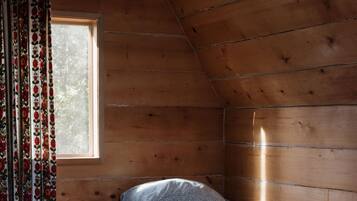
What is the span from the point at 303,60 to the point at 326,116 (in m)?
0.36

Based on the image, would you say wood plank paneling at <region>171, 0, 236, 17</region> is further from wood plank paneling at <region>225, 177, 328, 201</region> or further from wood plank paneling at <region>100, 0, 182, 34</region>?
wood plank paneling at <region>225, 177, 328, 201</region>

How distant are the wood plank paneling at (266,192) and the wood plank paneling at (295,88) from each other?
0.52m

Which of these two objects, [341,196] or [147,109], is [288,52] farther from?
[147,109]

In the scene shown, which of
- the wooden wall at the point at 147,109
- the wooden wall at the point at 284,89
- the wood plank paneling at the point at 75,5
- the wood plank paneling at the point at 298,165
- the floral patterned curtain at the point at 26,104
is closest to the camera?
the wooden wall at the point at 284,89

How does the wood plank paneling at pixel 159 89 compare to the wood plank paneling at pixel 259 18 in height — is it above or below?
below

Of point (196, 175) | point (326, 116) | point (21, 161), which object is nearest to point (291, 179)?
point (326, 116)

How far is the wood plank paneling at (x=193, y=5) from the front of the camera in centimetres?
327

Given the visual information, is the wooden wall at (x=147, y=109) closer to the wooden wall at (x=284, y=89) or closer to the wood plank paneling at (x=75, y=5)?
the wood plank paneling at (x=75, y=5)

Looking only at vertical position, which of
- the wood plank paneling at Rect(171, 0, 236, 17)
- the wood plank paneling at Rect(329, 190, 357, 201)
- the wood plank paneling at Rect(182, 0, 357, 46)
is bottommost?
the wood plank paneling at Rect(329, 190, 357, 201)

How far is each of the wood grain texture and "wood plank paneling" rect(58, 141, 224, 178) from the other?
3 centimetres

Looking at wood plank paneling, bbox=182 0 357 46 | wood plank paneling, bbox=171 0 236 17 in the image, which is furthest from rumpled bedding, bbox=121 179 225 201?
wood plank paneling, bbox=171 0 236 17

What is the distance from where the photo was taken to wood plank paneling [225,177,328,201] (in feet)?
10.6

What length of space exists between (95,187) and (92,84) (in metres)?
0.67

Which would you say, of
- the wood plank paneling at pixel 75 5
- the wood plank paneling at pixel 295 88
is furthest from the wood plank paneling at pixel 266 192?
the wood plank paneling at pixel 75 5
